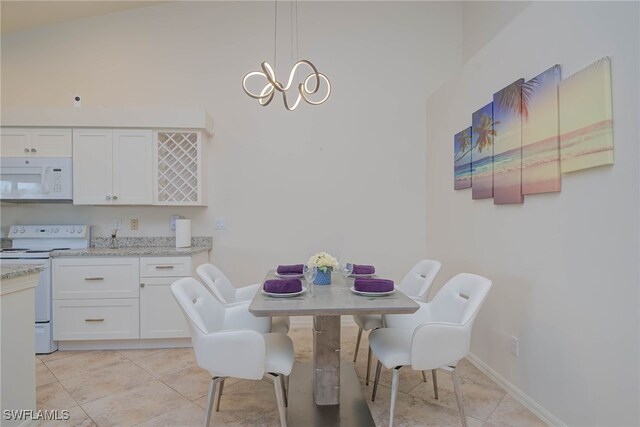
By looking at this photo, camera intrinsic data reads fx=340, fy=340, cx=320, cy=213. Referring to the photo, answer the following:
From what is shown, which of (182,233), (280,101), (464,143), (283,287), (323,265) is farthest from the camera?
(280,101)

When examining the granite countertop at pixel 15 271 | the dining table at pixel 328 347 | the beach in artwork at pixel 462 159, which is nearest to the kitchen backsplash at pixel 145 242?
the granite countertop at pixel 15 271

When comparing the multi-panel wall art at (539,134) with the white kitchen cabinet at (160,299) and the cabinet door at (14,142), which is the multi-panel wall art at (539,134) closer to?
the white kitchen cabinet at (160,299)

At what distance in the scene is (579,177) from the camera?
68.1 inches

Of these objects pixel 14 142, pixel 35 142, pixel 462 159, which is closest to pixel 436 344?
pixel 462 159

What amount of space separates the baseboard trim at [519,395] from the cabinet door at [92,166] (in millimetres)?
3599

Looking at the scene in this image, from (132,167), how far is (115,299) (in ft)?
4.08

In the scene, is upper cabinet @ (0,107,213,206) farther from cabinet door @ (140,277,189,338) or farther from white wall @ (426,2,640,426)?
white wall @ (426,2,640,426)

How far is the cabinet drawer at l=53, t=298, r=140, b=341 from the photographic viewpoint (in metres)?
3.00

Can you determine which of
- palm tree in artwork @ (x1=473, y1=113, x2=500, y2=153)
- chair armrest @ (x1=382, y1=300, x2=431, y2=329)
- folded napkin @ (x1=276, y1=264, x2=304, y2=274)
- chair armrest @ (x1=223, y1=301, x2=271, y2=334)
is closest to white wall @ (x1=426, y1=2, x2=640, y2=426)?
palm tree in artwork @ (x1=473, y1=113, x2=500, y2=153)

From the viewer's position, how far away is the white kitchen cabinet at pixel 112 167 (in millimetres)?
3258

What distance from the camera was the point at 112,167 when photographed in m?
3.28

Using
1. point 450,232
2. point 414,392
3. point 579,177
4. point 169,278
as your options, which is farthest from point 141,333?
point 579,177

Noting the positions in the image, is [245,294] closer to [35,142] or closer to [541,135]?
[541,135]

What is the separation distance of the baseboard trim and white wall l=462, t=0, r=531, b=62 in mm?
2944
